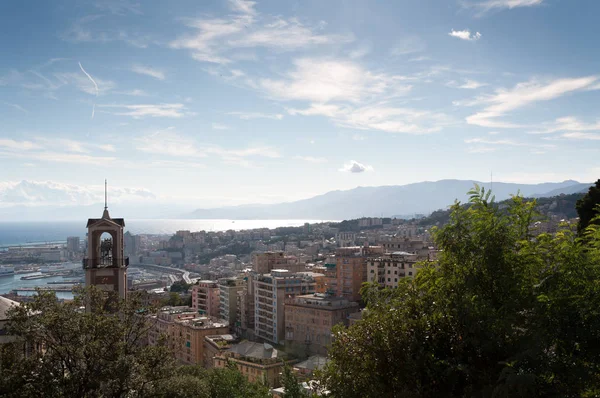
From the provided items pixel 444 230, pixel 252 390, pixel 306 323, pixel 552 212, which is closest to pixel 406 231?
pixel 552 212

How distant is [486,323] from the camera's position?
7.07 m

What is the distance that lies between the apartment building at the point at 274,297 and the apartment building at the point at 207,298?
306 inches

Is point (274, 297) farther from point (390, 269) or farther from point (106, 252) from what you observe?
point (106, 252)

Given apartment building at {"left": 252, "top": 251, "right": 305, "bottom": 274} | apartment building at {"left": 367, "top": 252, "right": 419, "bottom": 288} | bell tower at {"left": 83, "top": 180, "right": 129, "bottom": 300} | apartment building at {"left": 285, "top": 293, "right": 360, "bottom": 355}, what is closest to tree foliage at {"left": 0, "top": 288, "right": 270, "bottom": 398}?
bell tower at {"left": 83, "top": 180, "right": 129, "bottom": 300}

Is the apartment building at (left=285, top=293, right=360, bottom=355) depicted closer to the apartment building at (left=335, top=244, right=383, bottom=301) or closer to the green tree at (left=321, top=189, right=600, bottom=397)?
the apartment building at (left=335, top=244, right=383, bottom=301)

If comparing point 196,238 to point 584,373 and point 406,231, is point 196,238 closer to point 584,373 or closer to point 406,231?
point 406,231

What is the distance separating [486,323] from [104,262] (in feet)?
40.8

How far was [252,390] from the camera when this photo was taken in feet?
58.0

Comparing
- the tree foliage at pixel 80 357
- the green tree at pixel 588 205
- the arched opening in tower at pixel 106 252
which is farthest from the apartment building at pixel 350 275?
the tree foliage at pixel 80 357

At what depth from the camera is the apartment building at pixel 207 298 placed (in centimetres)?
4773

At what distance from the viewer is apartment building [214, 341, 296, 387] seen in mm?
27953

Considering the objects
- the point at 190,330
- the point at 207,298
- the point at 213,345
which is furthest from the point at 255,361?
the point at 207,298

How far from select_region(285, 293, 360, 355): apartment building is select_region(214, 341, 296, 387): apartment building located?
9.37ft

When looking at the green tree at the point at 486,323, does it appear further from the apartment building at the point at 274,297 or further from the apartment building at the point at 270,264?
the apartment building at the point at 270,264
